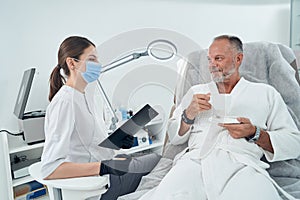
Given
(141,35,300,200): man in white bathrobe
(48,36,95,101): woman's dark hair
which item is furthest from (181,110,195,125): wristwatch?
(48,36,95,101): woman's dark hair

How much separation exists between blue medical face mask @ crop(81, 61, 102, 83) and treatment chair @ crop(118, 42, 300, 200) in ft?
0.81

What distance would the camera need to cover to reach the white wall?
1245 millimetres

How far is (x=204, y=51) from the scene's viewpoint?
1003 millimetres

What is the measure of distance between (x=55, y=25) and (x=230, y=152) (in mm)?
1061

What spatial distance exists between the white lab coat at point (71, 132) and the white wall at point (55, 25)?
0.66 metres

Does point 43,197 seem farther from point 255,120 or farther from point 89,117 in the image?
point 255,120

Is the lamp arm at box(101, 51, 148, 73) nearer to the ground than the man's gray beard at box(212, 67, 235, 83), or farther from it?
farther from it

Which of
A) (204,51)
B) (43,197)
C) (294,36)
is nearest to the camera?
(204,51)

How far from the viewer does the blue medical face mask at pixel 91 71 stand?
0.71 meters

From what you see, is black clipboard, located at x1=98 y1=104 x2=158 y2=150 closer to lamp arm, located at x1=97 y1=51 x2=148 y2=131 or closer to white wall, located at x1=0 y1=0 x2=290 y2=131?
lamp arm, located at x1=97 y1=51 x2=148 y2=131

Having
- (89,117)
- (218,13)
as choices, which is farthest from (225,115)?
(218,13)

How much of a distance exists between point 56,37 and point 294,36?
2.25 meters

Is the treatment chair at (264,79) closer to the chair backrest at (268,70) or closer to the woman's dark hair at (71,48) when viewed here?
the chair backrest at (268,70)

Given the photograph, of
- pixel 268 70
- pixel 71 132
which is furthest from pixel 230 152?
pixel 71 132
